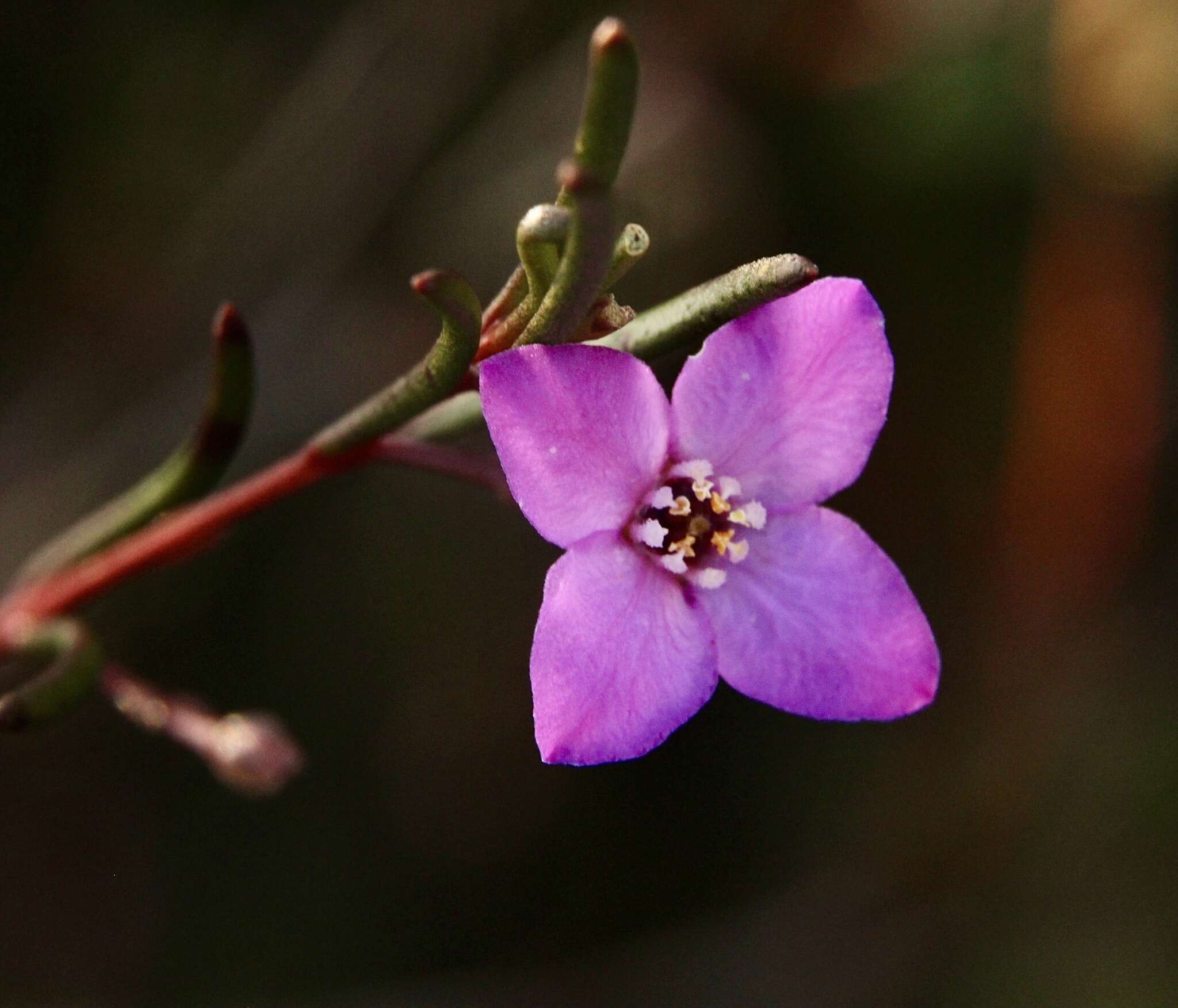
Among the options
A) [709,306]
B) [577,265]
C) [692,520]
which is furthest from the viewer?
[692,520]

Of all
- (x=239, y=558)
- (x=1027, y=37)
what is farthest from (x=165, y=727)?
(x=1027, y=37)

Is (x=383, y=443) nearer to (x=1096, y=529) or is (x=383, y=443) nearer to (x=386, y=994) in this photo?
(x=386, y=994)

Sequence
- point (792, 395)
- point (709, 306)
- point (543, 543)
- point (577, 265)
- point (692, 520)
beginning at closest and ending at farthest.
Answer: point (577, 265) < point (709, 306) < point (792, 395) < point (692, 520) < point (543, 543)

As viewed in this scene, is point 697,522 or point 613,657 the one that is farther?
point 697,522

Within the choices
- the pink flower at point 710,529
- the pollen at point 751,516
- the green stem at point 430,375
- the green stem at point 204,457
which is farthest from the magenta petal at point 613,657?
the green stem at point 204,457

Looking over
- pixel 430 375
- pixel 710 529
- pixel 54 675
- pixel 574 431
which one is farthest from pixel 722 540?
pixel 54 675

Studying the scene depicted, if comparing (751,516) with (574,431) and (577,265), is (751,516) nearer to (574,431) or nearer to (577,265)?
(574,431)
